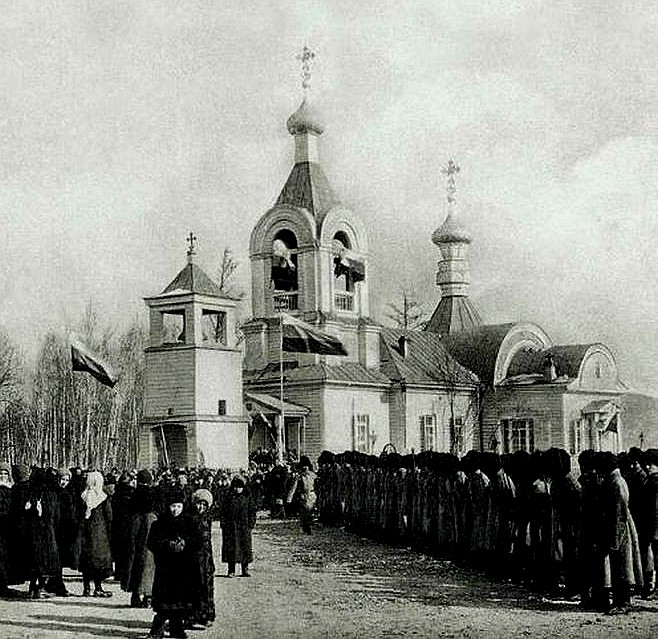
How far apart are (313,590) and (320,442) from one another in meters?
24.4

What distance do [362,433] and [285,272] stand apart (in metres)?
6.50

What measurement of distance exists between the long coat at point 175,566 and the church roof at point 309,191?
100 ft

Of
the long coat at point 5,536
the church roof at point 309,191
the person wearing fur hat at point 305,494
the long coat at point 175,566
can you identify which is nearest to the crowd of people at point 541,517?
the person wearing fur hat at point 305,494

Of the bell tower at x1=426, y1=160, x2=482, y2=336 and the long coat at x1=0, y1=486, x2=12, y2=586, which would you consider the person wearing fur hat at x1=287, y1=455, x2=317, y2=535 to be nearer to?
the long coat at x1=0, y1=486, x2=12, y2=586

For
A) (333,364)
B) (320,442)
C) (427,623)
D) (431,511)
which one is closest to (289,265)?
(333,364)

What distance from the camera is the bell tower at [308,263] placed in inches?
1597

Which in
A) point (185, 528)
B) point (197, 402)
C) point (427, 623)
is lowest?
point (427, 623)

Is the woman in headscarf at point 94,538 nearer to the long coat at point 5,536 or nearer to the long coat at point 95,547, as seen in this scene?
the long coat at point 95,547

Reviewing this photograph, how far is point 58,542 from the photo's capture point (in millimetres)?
13633

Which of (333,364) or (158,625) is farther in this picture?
(333,364)

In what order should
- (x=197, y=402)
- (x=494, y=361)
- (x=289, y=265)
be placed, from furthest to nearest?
(x=494, y=361)
(x=289, y=265)
(x=197, y=402)

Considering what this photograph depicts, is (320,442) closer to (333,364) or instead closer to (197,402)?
(333,364)

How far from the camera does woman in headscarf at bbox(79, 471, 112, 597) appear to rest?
1330 centimetres

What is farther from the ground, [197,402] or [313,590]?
[197,402]
